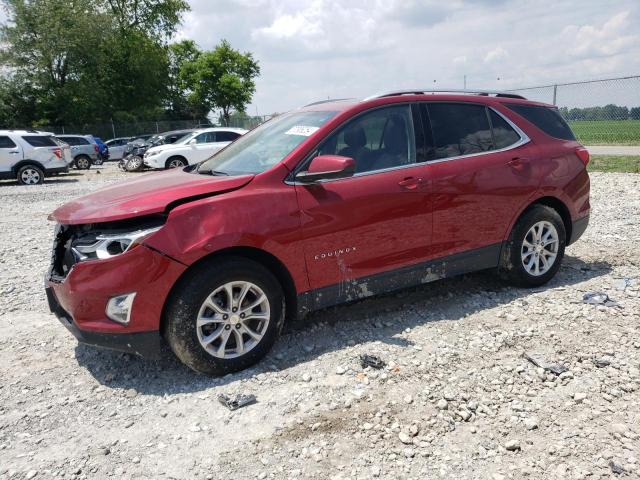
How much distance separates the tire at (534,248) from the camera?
4.72 metres

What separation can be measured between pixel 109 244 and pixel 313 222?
4.41 feet

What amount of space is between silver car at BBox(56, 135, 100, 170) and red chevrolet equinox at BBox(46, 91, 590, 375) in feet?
74.0

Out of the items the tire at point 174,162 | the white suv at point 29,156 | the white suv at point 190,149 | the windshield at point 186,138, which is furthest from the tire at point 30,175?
the windshield at point 186,138

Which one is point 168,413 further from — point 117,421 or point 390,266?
point 390,266

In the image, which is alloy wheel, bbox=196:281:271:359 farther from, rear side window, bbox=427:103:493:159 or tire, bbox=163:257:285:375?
rear side window, bbox=427:103:493:159

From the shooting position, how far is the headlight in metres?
3.15

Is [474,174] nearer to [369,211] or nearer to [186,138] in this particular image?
[369,211]

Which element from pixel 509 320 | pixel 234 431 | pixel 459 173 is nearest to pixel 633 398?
pixel 509 320

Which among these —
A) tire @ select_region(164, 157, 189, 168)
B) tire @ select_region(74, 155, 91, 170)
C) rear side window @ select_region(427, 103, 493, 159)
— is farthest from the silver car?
rear side window @ select_region(427, 103, 493, 159)

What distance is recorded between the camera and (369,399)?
3168mm

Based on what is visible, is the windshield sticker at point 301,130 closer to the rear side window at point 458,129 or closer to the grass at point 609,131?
the rear side window at point 458,129

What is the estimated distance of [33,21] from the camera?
35.9 metres

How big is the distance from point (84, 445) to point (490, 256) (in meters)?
3.51

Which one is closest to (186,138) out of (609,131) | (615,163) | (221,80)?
(615,163)
